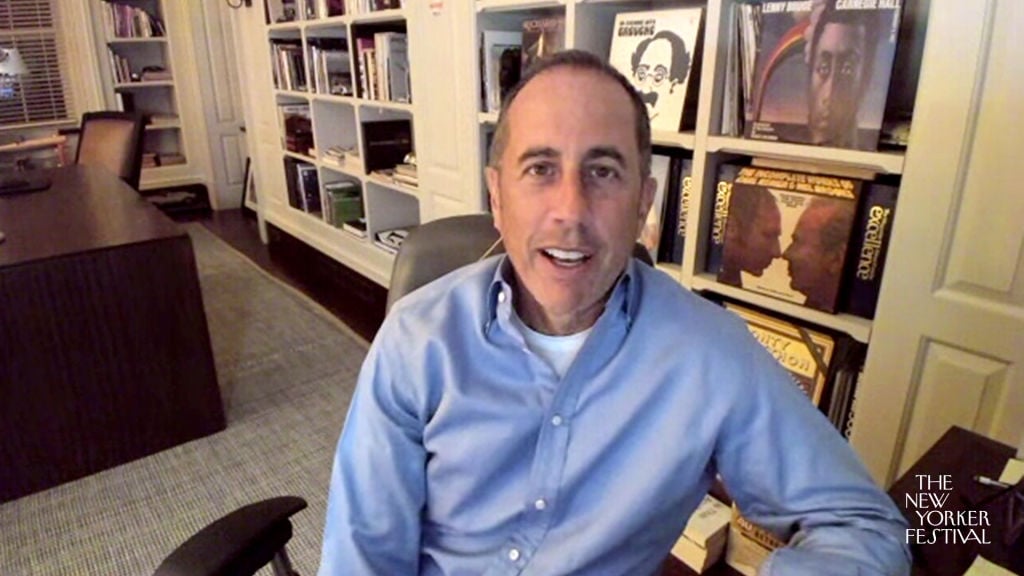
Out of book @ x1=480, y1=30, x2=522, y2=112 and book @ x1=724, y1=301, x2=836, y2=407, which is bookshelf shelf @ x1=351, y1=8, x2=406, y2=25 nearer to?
book @ x1=480, y1=30, x2=522, y2=112

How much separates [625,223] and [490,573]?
51 cm

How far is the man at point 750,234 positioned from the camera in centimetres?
155

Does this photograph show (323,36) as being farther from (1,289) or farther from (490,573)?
(490,573)

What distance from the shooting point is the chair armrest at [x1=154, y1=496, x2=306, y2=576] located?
0.86 metres

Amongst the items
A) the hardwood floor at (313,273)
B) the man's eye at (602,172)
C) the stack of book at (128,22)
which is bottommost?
the hardwood floor at (313,273)

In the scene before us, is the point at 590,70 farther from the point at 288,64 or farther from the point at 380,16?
the point at 288,64

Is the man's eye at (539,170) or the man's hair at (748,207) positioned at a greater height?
the man's eye at (539,170)

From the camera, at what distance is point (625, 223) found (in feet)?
2.83

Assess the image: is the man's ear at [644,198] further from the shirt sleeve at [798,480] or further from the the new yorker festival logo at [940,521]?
the the new yorker festival logo at [940,521]

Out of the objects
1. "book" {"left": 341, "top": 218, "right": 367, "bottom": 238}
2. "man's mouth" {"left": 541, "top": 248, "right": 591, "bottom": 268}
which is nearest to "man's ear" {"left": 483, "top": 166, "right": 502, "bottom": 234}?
"man's mouth" {"left": 541, "top": 248, "right": 591, "bottom": 268}

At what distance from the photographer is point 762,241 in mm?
1579

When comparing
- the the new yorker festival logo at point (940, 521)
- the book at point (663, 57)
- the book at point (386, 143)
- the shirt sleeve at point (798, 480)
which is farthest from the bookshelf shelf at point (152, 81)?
the the new yorker festival logo at point (940, 521)

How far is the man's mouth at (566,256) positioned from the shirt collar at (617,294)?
74 millimetres

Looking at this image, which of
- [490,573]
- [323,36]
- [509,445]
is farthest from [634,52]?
[323,36]
